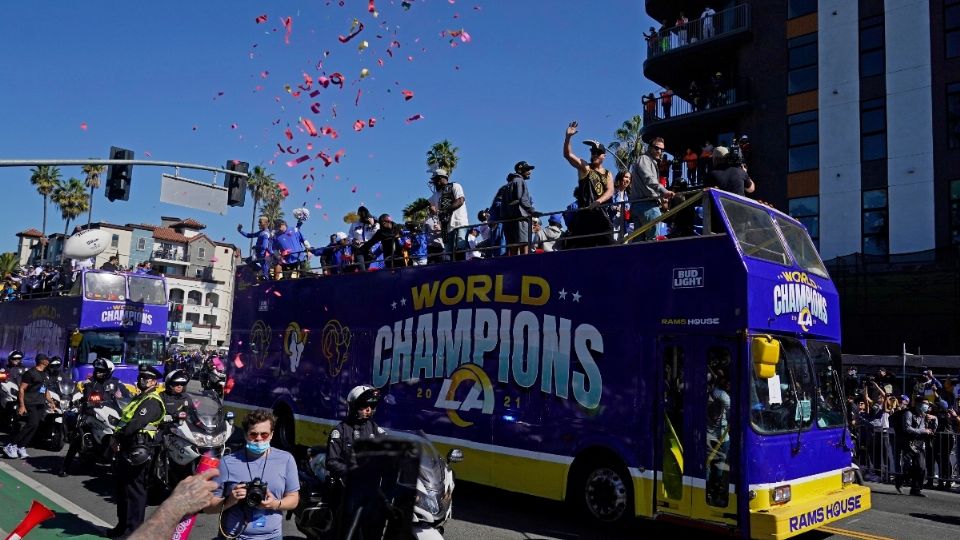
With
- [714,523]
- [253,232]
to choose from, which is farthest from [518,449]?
[253,232]

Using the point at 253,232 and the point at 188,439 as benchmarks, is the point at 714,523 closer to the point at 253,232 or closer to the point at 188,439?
the point at 188,439

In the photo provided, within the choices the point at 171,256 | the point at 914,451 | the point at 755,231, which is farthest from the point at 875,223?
the point at 171,256

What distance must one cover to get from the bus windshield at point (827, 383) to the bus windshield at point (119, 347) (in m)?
18.0

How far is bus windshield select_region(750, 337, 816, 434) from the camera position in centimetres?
745

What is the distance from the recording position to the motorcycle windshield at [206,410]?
893cm

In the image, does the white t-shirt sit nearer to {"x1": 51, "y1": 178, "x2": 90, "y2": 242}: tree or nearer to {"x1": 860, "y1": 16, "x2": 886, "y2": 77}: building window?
{"x1": 860, "y1": 16, "x2": 886, "y2": 77}: building window

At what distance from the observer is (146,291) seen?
21.8m

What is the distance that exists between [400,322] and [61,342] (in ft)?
49.2

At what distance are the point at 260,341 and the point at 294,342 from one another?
1.51 metres

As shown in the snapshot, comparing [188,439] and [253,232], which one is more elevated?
[253,232]

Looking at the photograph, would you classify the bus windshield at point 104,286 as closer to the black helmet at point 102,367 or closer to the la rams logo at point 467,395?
the black helmet at point 102,367

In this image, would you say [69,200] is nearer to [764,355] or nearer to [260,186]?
[260,186]

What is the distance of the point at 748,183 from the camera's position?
926cm

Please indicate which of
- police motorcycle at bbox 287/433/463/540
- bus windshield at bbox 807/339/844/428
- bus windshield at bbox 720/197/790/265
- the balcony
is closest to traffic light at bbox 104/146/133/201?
police motorcycle at bbox 287/433/463/540
